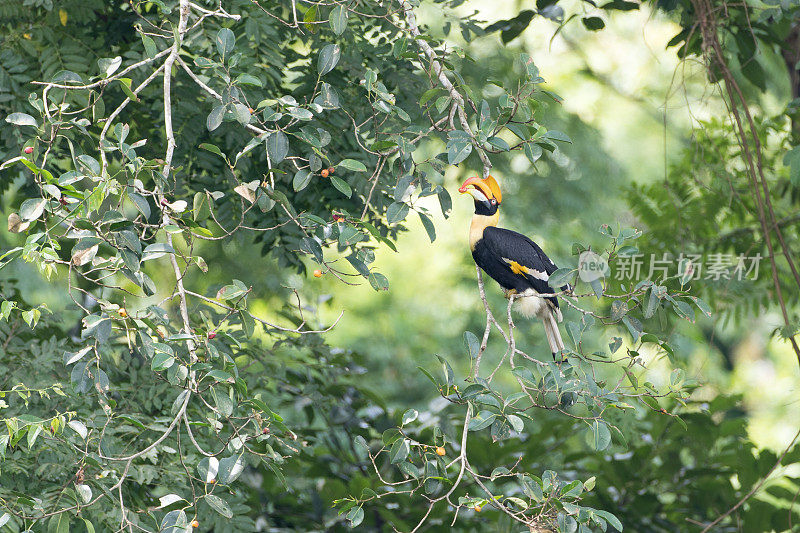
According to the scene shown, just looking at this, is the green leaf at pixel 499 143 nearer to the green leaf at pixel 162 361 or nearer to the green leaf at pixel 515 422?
the green leaf at pixel 515 422

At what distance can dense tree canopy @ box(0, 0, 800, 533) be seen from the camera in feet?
4.41

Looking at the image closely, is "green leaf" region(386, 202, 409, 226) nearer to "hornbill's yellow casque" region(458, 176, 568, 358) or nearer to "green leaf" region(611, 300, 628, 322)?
"hornbill's yellow casque" region(458, 176, 568, 358)

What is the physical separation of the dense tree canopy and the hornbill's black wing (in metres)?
0.12

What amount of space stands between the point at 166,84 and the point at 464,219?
4976 mm

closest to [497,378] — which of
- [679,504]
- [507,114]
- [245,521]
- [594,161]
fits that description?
[594,161]

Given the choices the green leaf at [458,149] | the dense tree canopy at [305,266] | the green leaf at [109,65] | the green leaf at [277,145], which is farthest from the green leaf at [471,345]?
the green leaf at [109,65]

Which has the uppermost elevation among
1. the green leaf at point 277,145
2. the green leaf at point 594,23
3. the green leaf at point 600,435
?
the green leaf at point 277,145

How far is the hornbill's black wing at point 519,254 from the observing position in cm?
157

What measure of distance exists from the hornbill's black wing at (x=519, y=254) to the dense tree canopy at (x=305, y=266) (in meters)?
0.12

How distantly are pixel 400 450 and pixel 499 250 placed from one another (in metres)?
0.45

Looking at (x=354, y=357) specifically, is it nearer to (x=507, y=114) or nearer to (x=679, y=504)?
(x=679, y=504)

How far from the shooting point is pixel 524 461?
9.78 feet

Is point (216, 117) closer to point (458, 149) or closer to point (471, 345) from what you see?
point (458, 149)

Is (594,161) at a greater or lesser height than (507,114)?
lesser
